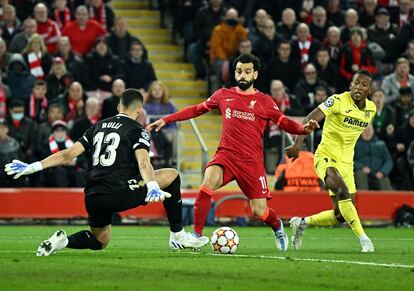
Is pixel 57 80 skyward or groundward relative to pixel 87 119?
skyward

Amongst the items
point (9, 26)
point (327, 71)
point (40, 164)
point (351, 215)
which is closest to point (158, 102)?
point (9, 26)

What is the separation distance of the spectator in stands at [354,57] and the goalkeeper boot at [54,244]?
14939 mm

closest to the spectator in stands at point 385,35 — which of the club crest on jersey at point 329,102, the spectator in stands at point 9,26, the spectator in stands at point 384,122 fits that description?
the spectator in stands at point 384,122

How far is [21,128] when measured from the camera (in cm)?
2300

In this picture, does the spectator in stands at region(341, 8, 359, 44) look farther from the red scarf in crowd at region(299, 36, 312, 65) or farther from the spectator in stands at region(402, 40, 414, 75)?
the spectator in stands at region(402, 40, 414, 75)

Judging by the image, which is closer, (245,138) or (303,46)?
(245,138)

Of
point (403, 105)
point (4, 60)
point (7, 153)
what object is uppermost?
point (4, 60)

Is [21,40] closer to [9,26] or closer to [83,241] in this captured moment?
[9,26]

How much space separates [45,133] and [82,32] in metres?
3.47

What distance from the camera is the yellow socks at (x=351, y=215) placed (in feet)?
47.8

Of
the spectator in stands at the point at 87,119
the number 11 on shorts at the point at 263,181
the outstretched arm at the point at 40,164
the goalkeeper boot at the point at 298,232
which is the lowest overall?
the spectator in stands at the point at 87,119

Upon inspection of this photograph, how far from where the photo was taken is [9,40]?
25000 mm

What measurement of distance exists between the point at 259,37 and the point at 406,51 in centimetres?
378

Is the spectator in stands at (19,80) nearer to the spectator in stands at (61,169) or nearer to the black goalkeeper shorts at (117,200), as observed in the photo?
the spectator in stands at (61,169)
